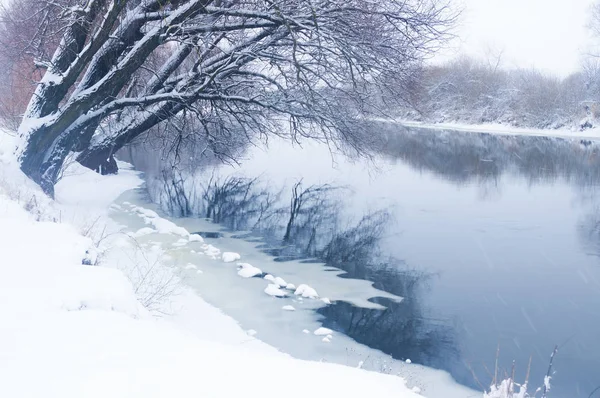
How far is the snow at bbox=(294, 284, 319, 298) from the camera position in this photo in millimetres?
7821

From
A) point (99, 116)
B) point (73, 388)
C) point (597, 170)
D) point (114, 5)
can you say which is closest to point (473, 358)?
point (73, 388)

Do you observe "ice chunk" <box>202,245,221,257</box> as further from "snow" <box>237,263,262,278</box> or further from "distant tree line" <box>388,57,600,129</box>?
"distant tree line" <box>388,57,600,129</box>

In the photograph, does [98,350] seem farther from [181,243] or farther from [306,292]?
[181,243]

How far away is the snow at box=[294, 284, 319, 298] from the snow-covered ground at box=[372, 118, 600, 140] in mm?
30330

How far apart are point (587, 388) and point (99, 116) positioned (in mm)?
10191

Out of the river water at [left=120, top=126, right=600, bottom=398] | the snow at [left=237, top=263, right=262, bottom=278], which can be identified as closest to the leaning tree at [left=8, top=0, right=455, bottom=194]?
the river water at [left=120, top=126, right=600, bottom=398]

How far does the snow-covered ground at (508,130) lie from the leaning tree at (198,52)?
82.1 feet

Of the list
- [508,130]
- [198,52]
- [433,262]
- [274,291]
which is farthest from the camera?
[508,130]

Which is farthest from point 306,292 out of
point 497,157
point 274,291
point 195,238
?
point 497,157

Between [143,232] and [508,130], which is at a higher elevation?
[508,130]

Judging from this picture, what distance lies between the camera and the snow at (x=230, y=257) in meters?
9.47

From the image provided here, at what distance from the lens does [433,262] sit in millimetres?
9812

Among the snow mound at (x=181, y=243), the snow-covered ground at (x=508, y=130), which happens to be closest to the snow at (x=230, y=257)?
the snow mound at (x=181, y=243)

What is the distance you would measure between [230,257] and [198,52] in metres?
4.45
